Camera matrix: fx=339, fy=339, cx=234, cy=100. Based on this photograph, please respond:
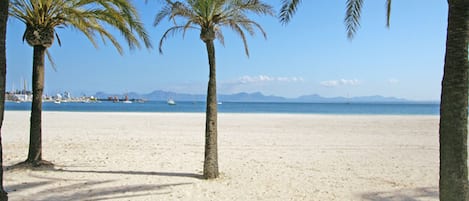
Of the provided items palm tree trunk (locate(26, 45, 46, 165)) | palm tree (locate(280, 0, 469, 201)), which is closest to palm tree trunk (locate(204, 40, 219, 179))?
palm tree trunk (locate(26, 45, 46, 165))

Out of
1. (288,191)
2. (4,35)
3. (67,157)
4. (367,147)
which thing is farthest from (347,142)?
(4,35)

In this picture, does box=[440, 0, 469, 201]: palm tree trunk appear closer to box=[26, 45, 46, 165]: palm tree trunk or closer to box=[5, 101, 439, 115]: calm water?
box=[26, 45, 46, 165]: palm tree trunk

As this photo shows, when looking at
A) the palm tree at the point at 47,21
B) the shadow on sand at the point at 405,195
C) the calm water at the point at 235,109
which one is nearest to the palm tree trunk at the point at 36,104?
the palm tree at the point at 47,21

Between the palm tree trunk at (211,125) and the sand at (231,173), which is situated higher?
the palm tree trunk at (211,125)

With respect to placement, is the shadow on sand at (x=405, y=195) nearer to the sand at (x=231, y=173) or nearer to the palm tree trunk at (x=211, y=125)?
the sand at (x=231, y=173)

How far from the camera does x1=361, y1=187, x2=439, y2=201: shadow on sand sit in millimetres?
5660

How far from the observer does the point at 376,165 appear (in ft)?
28.0

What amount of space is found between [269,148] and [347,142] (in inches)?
145

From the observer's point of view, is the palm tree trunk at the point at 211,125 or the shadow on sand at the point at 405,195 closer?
the shadow on sand at the point at 405,195

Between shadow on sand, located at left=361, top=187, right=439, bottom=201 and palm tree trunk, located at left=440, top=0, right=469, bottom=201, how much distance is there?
2443 millimetres

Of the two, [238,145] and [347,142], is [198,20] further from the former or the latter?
[347,142]

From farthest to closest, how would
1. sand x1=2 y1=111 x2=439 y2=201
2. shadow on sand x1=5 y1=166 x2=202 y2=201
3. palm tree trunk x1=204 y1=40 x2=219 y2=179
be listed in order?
Answer: palm tree trunk x1=204 y1=40 x2=219 y2=179 < sand x1=2 y1=111 x2=439 y2=201 < shadow on sand x1=5 y1=166 x2=202 y2=201

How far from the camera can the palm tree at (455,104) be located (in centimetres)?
318

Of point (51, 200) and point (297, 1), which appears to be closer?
point (51, 200)
